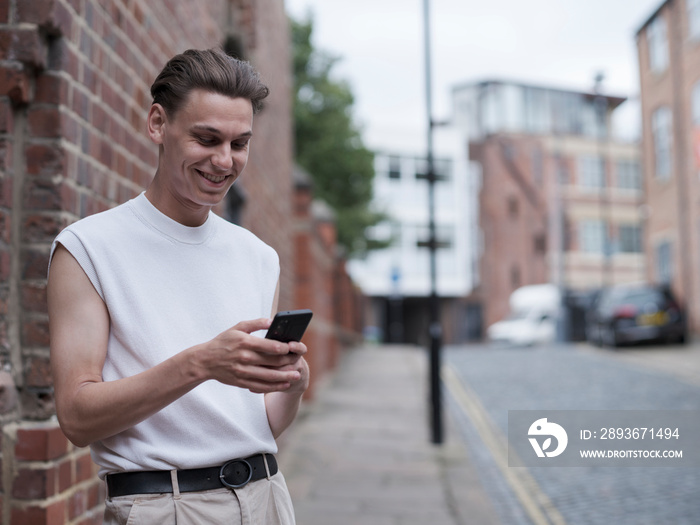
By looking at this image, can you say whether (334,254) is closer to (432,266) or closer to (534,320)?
(432,266)

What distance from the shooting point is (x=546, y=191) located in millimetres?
41438

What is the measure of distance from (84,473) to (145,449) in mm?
1021

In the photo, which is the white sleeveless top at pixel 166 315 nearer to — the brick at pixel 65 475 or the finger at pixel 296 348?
the finger at pixel 296 348

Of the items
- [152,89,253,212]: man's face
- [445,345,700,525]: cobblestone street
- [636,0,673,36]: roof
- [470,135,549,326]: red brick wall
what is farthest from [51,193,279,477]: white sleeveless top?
[470,135,549,326]: red brick wall

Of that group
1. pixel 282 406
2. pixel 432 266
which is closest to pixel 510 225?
pixel 432 266

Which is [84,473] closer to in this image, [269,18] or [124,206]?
[124,206]

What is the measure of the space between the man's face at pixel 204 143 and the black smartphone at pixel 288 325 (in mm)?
381

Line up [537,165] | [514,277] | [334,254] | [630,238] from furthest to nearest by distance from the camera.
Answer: [514,277] < [537,165] < [630,238] < [334,254]

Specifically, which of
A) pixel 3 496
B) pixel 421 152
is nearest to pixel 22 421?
pixel 3 496

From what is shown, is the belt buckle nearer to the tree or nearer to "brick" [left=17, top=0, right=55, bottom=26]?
"brick" [left=17, top=0, right=55, bottom=26]

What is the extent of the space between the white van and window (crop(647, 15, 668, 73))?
33.9 ft

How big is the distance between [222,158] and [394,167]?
41972 millimetres

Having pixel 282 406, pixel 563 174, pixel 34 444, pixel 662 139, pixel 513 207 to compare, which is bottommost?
pixel 34 444

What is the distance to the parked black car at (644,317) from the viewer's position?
1672 cm
